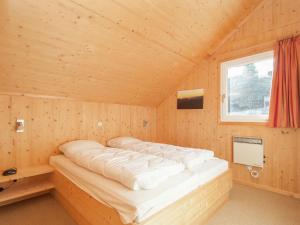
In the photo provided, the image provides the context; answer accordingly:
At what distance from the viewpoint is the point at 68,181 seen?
6.61ft

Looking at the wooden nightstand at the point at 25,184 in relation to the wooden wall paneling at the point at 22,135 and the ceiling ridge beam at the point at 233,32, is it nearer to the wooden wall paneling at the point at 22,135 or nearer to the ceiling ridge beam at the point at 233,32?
the wooden wall paneling at the point at 22,135

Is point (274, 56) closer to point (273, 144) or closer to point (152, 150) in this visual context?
point (273, 144)

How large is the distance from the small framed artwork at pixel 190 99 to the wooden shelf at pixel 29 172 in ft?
9.17

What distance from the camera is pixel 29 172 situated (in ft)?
7.39

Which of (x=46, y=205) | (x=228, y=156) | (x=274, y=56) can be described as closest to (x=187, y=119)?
(x=228, y=156)

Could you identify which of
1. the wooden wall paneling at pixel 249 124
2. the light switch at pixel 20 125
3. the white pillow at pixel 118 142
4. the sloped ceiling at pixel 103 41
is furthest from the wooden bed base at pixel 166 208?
the sloped ceiling at pixel 103 41

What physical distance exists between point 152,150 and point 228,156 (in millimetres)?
1560

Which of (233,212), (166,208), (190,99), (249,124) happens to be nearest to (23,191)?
(166,208)

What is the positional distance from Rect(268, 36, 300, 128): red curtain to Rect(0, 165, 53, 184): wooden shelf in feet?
11.0

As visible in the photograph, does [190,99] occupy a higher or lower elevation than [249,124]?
higher

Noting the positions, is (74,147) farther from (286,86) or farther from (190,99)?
(286,86)

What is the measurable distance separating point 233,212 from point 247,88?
208cm

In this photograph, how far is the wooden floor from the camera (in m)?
1.87

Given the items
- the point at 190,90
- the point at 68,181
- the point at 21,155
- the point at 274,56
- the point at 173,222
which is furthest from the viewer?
the point at 190,90
